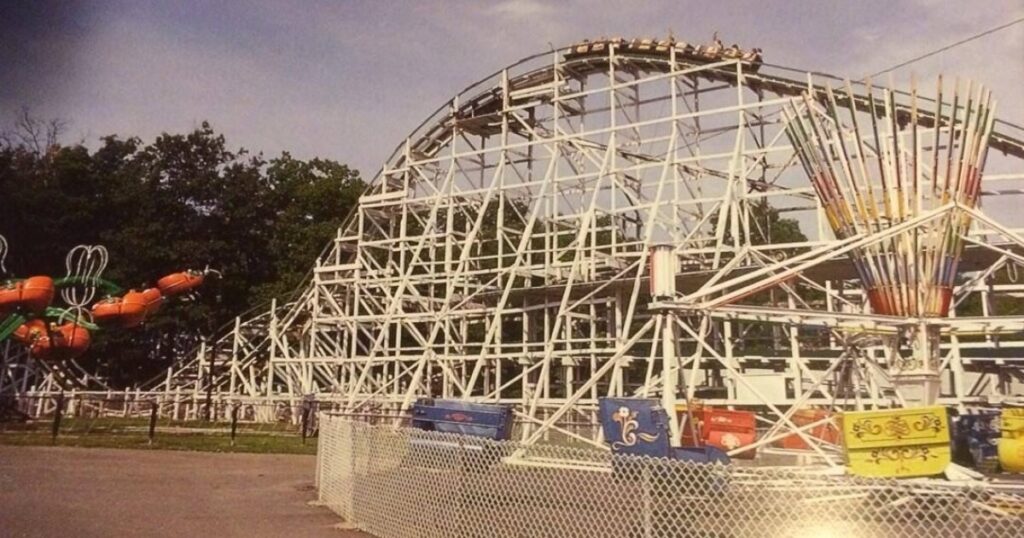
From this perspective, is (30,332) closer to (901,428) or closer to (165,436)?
(165,436)

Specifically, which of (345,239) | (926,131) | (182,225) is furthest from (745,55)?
(182,225)

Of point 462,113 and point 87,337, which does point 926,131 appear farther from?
point 87,337

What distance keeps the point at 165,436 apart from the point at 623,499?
18.5m

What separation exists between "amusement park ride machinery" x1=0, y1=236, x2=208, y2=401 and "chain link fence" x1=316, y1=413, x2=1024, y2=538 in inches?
854

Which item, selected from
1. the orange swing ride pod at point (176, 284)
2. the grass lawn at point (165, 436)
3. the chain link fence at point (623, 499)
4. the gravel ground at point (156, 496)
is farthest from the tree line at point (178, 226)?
the chain link fence at point (623, 499)

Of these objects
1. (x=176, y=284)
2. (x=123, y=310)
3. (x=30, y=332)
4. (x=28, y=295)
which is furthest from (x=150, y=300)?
(x=28, y=295)

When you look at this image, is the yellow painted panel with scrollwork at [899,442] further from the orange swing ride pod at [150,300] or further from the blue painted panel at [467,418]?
the orange swing ride pod at [150,300]

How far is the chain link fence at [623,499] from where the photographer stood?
20.2 ft

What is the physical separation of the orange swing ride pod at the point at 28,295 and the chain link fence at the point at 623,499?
21115 millimetres

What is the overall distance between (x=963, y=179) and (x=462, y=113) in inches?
615

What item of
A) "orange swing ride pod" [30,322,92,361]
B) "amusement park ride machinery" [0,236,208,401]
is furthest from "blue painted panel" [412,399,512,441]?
"orange swing ride pod" [30,322,92,361]

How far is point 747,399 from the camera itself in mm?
19625

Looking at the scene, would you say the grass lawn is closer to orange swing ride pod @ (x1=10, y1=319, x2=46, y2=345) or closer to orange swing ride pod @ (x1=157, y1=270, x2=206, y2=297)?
orange swing ride pod @ (x1=10, y1=319, x2=46, y2=345)

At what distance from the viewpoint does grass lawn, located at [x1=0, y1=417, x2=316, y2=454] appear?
782 inches
